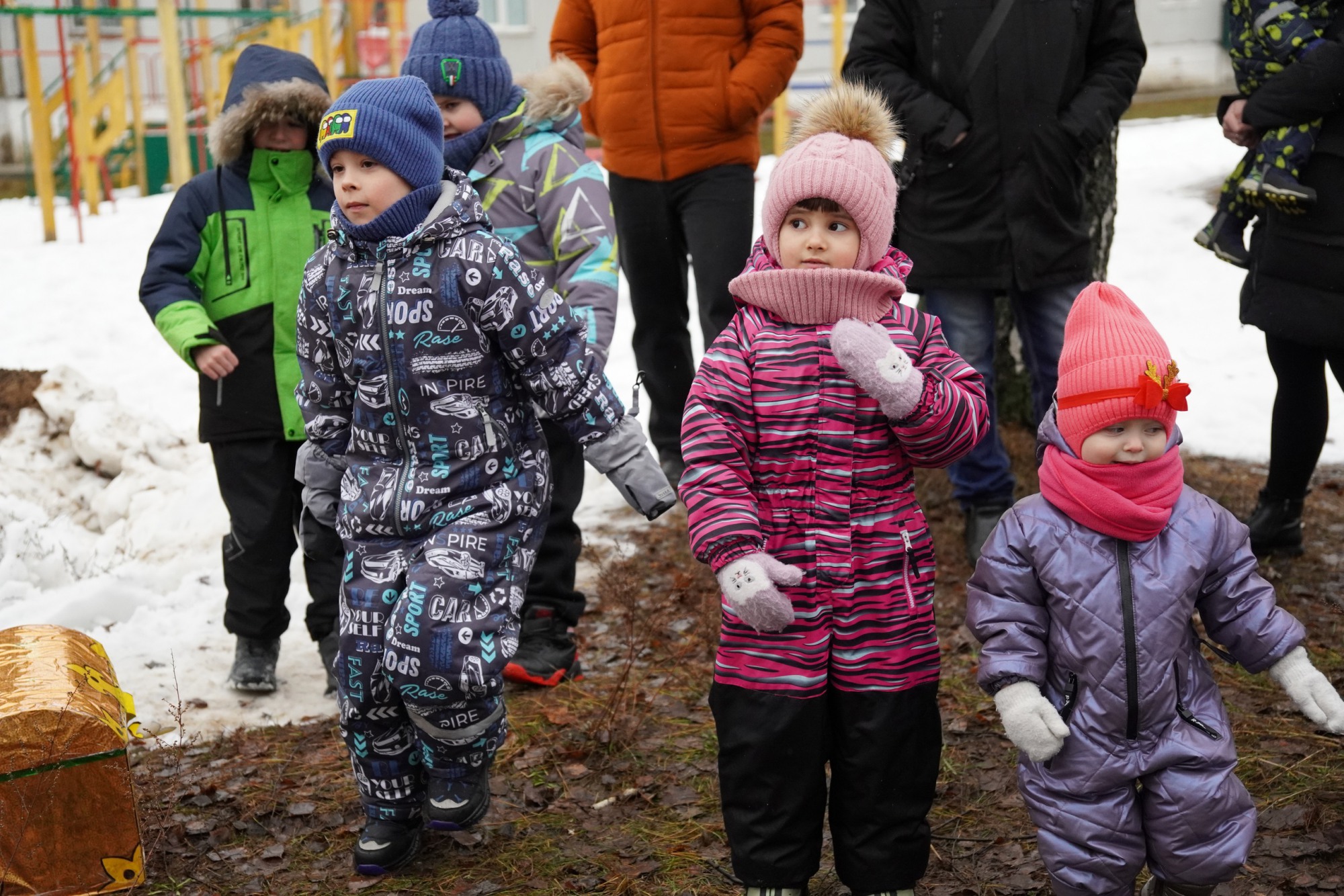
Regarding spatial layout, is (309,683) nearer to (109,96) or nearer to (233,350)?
(233,350)

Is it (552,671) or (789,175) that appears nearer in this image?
(789,175)

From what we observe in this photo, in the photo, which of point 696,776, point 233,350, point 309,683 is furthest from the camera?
point 309,683

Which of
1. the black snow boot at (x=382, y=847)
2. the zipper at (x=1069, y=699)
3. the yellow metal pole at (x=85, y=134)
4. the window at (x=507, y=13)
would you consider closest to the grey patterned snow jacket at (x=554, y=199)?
the black snow boot at (x=382, y=847)

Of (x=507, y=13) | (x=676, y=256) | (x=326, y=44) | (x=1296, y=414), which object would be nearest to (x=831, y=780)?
(x=1296, y=414)

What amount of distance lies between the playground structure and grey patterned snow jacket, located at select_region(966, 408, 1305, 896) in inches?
287

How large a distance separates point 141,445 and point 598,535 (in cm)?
273

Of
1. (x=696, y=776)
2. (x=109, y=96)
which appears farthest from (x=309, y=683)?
(x=109, y=96)

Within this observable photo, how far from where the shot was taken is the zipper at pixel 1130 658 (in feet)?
8.70

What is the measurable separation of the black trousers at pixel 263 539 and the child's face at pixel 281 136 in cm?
101

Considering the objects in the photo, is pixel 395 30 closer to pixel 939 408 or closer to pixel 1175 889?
pixel 939 408

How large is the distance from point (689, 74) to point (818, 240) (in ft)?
9.43

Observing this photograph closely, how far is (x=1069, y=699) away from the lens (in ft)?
8.87

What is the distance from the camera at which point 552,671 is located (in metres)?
4.72

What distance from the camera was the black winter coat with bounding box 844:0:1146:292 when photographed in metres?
4.88
